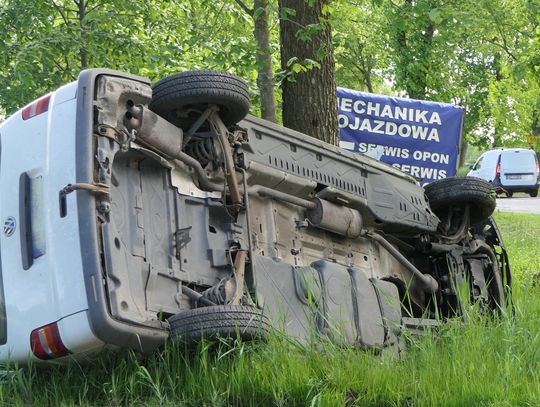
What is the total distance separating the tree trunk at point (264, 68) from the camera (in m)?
8.06

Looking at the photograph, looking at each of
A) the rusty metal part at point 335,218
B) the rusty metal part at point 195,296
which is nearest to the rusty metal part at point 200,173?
the rusty metal part at point 195,296

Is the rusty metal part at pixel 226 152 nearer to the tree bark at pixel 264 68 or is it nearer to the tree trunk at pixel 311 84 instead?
the tree bark at pixel 264 68

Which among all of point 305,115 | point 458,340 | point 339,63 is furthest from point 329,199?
point 339,63

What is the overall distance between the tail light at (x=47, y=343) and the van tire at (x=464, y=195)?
11.8 ft

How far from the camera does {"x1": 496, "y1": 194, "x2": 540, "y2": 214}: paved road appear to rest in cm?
2295

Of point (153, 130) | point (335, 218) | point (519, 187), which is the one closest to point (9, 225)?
point (153, 130)

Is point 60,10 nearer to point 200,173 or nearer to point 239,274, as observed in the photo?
point 200,173

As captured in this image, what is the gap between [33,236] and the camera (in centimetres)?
420

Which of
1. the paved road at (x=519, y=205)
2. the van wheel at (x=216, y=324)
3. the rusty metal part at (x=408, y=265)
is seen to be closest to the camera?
the van wheel at (x=216, y=324)

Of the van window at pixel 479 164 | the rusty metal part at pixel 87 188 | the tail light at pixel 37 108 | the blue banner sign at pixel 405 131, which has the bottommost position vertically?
the rusty metal part at pixel 87 188

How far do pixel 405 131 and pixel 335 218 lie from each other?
17.2ft

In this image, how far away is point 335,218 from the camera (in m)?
5.68

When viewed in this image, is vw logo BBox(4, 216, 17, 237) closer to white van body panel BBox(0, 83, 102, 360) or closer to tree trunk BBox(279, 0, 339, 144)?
white van body panel BBox(0, 83, 102, 360)

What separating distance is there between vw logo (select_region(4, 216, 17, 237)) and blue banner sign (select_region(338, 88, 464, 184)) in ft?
21.3
